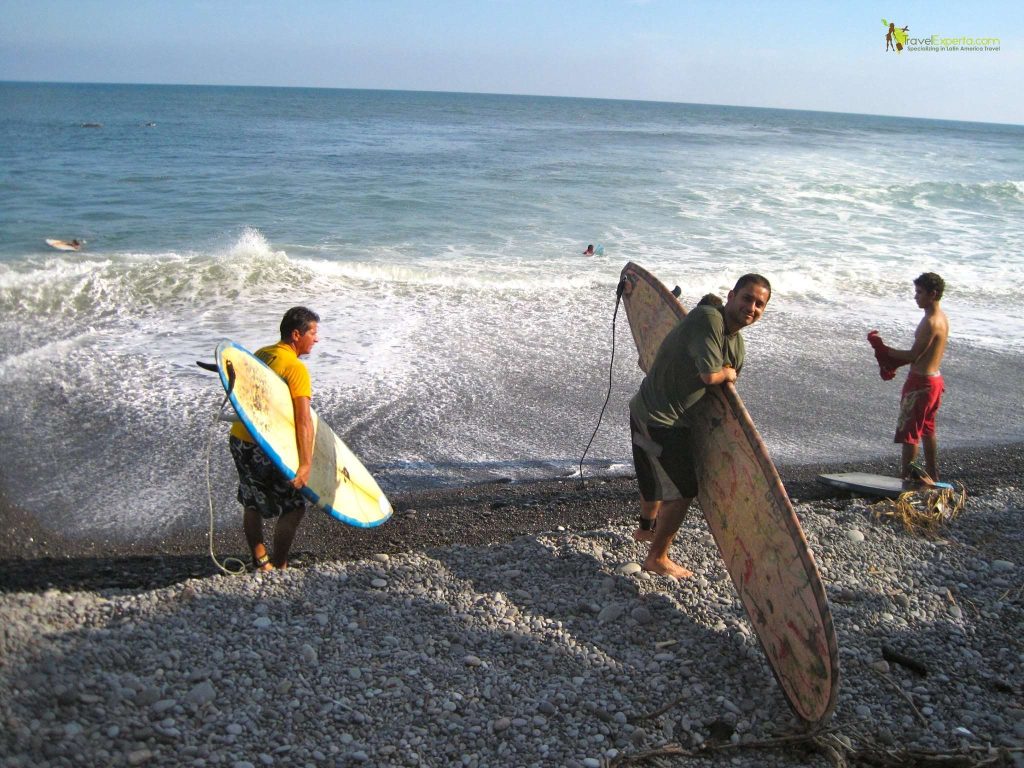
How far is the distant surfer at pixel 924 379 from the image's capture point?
19.0 ft

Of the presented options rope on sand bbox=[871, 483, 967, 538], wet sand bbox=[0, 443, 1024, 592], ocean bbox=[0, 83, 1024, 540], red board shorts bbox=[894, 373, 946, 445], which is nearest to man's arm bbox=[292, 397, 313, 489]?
wet sand bbox=[0, 443, 1024, 592]

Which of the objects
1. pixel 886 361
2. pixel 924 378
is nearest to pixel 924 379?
pixel 924 378

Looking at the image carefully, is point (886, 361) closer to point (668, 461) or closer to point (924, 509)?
point (924, 509)

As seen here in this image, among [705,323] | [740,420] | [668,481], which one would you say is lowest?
[668,481]

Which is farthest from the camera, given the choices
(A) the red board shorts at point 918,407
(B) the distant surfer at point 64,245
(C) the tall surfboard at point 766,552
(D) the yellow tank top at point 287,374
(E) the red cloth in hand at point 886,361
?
(B) the distant surfer at point 64,245

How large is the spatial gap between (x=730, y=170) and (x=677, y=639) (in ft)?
101

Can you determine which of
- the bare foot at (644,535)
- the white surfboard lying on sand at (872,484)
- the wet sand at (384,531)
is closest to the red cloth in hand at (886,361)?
the white surfboard lying on sand at (872,484)

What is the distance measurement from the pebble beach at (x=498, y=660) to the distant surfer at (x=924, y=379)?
955mm

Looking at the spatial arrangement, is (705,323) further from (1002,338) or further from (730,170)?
(730,170)

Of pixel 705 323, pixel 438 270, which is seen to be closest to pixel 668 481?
pixel 705 323

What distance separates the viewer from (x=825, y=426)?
7.75 meters

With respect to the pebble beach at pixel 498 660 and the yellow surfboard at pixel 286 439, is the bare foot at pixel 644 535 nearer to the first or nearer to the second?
the pebble beach at pixel 498 660

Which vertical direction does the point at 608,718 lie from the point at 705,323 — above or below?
below

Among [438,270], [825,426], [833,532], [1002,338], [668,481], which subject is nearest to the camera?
[668,481]
